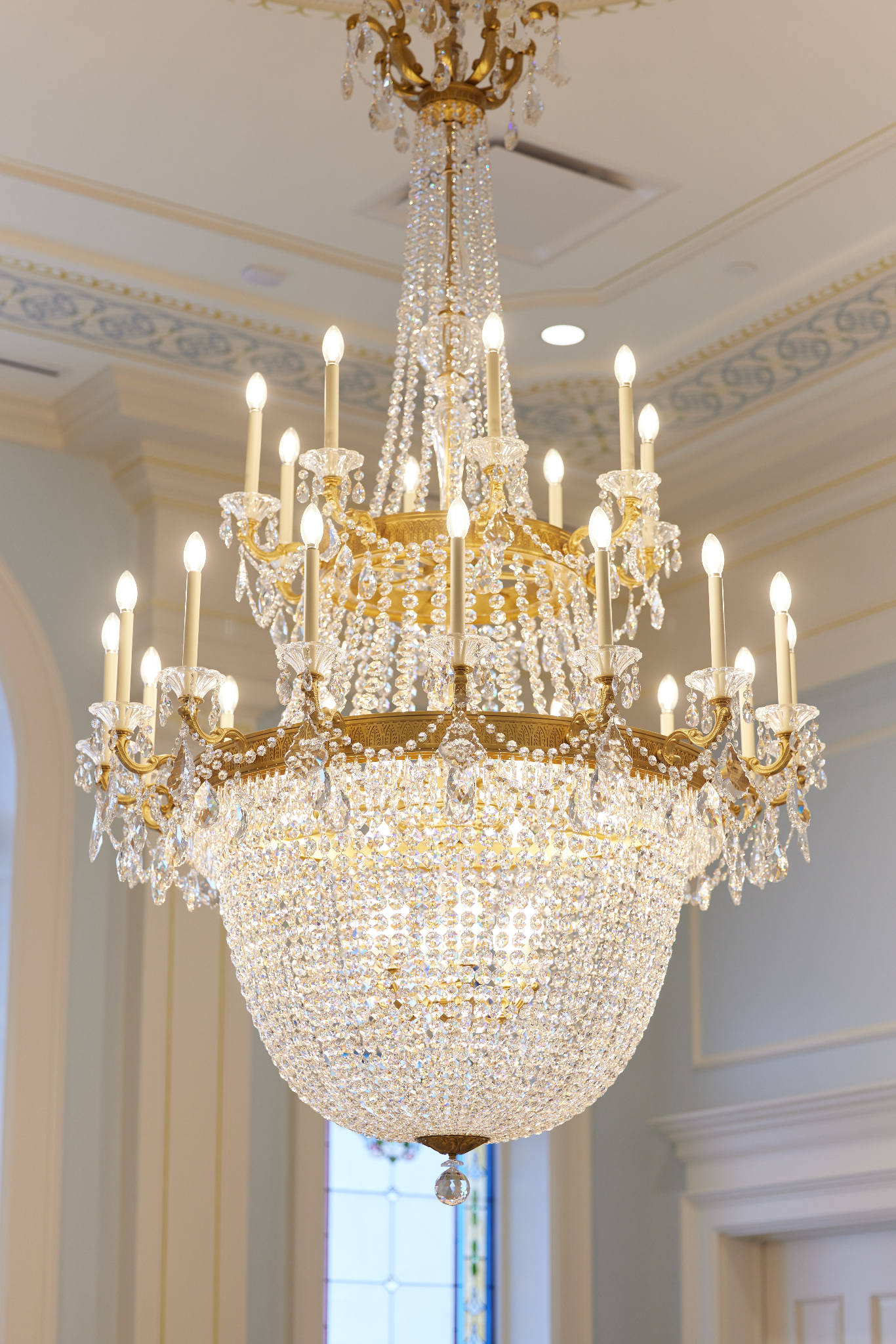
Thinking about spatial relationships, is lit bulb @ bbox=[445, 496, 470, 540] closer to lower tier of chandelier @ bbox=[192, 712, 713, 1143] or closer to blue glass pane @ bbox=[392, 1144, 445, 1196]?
lower tier of chandelier @ bbox=[192, 712, 713, 1143]

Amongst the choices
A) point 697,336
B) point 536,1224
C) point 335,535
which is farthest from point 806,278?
point 536,1224

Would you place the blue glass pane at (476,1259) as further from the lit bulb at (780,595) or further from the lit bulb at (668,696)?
the lit bulb at (780,595)

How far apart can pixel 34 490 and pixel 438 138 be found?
6.26 ft

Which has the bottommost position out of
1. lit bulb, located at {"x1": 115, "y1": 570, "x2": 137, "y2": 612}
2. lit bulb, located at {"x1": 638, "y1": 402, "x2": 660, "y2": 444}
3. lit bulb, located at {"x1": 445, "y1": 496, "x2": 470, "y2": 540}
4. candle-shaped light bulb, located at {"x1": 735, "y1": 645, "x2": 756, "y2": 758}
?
candle-shaped light bulb, located at {"x1": 735, "y1": 645, "x2": 756, "y2": 758}

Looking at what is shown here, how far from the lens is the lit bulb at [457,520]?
2.08 metres

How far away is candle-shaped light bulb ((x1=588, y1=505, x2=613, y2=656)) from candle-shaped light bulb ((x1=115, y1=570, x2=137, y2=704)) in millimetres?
668

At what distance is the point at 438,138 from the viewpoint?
8.95 feet

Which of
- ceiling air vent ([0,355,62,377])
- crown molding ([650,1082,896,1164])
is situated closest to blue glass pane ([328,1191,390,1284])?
crown molding ([650,1082,896,1164])

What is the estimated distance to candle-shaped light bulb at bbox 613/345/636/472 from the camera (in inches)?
96.0

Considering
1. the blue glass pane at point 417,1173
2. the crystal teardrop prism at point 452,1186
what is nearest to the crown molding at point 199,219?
the crystal teardrop prism at point 452,1186

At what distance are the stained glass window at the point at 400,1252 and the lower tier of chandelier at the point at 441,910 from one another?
238 centimetres

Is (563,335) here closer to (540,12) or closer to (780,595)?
(540,12)

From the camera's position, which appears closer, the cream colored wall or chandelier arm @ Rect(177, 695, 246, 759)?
chandelier arm @ Rect(177, 695, 246, 759)

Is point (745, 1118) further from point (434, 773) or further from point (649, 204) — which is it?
point (434, 773)
